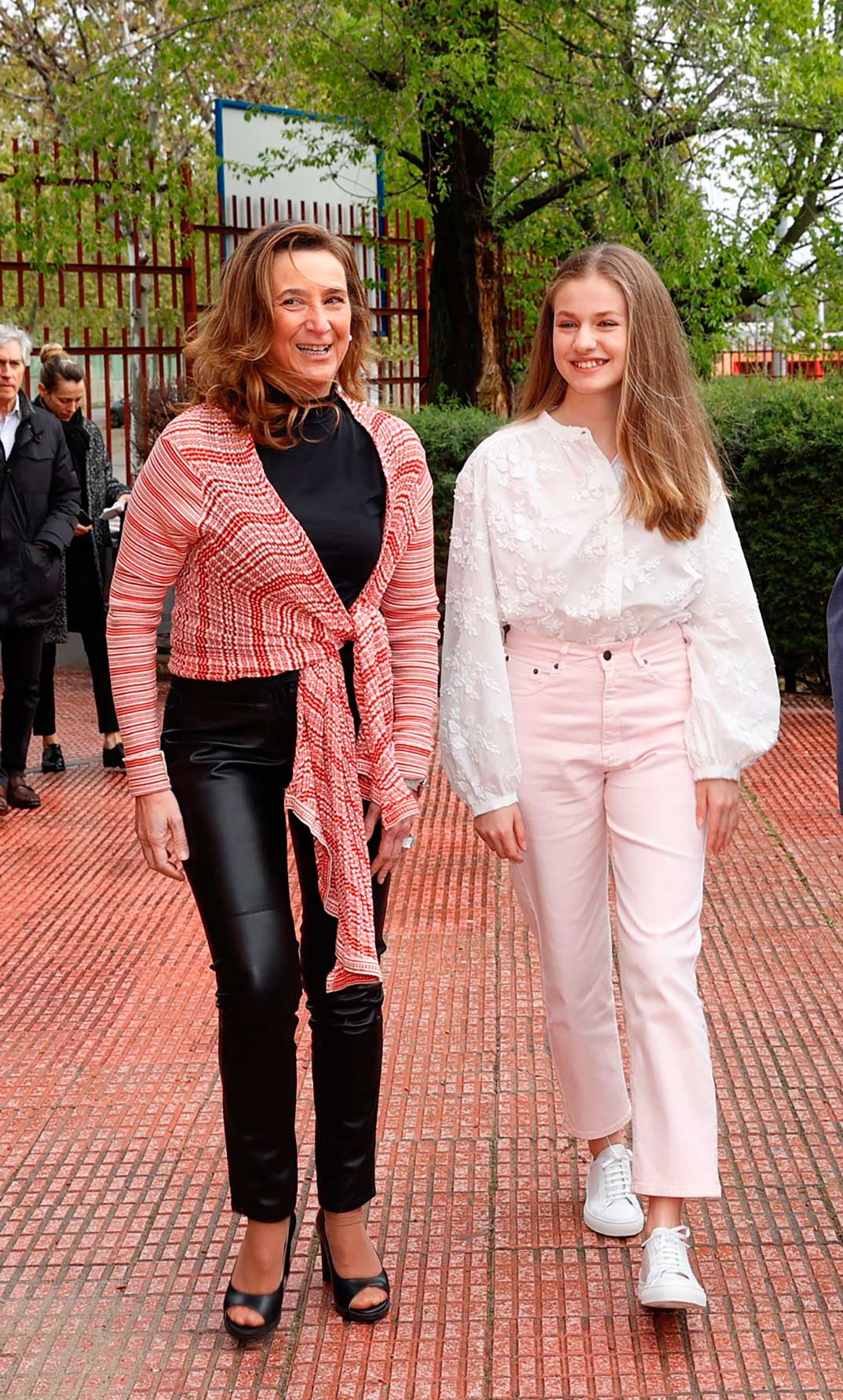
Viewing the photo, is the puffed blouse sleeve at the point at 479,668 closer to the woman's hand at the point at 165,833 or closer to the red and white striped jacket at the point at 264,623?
the red and white striped jacket at the point at 264,623

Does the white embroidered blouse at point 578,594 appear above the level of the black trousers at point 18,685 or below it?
above

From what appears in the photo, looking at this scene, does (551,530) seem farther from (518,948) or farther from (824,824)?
(824,824)

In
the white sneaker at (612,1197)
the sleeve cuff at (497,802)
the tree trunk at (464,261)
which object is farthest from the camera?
the tree trunk at (464,261)

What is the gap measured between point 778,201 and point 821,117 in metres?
1.39

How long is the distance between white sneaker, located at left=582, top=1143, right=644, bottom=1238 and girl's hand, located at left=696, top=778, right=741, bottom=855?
778mm

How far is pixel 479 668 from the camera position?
3488 mm

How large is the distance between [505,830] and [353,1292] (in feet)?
3.16

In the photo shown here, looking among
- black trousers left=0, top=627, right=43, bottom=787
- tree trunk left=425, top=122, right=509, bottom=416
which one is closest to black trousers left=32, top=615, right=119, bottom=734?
black trousers left=0, top=627, right=43, bottom=787

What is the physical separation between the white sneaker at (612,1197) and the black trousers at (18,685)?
4.74 meters

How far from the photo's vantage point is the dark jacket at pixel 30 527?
303 inches

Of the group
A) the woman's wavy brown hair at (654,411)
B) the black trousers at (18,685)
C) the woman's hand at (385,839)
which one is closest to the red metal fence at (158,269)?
the black trousers at (18,685)

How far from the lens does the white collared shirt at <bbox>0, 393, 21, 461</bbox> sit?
25.3 ft

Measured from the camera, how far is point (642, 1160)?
337cm

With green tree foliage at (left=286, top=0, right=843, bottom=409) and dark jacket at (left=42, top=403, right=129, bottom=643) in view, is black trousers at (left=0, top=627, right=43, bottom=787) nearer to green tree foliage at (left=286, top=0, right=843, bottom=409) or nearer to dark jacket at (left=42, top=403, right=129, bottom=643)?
dark jacket at (left=42, top=403, right=129, bottom=643)
